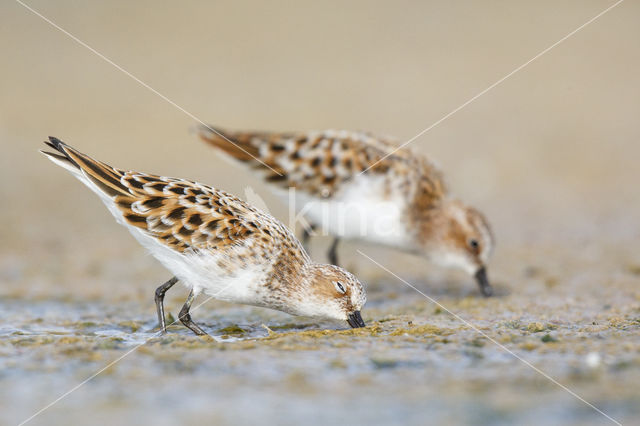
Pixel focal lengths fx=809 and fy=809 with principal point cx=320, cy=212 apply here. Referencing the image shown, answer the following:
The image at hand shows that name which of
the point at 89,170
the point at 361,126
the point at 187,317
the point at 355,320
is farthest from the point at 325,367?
the point at 361,126

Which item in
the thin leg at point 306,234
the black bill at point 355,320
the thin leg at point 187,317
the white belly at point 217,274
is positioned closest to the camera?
the white belly at point 217,274

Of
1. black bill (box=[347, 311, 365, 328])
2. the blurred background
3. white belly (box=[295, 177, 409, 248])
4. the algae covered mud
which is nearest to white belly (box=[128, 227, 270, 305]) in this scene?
the algae covered mud

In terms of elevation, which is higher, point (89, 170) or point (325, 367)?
point (89, 170)

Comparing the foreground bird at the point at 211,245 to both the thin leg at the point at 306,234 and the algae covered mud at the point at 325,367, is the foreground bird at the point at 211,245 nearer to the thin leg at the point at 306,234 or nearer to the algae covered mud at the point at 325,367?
the algae covered mud at the point at 325,367

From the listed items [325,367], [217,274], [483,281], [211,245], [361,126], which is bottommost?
[325,367]

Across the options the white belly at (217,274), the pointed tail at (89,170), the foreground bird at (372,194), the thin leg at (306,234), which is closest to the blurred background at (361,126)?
the foreground bird at (372,194)

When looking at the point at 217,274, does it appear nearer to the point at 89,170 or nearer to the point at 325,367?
the point at 89,170
